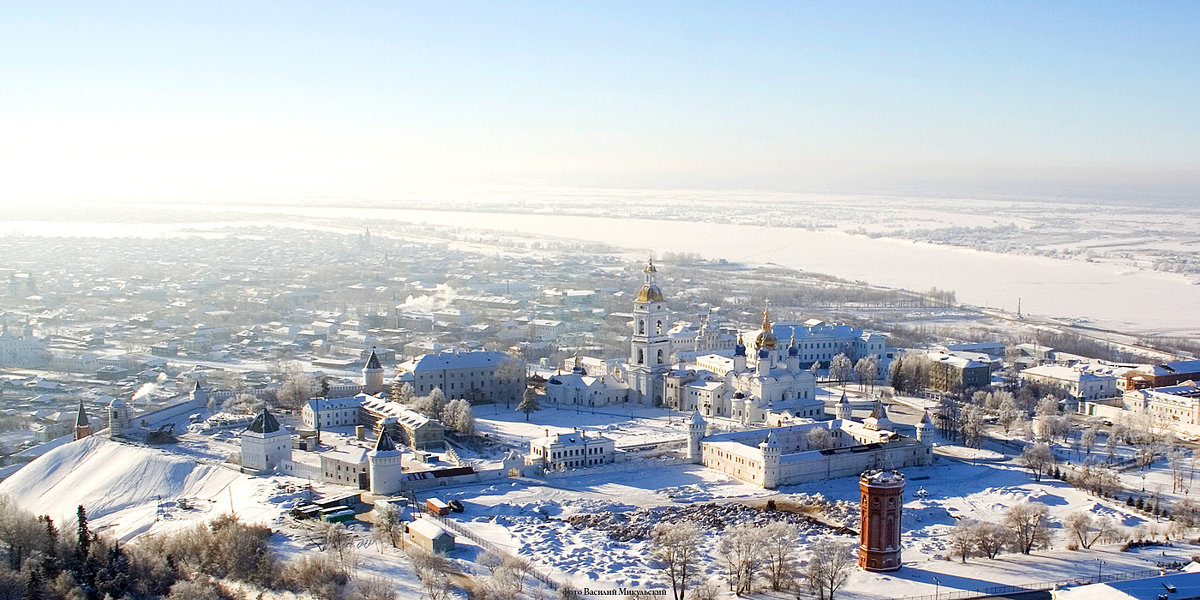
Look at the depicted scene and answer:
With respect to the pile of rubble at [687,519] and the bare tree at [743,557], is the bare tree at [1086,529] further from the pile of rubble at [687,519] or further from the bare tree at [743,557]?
the bare tree at [743,557]

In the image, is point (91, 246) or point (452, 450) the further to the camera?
point (91, 246)

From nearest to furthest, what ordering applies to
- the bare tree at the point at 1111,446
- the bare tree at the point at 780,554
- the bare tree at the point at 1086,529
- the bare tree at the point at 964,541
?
1. the bare tree at the point at 780,554
2. the bare tree at the point at 964,541
3. the bare tree at the point at 1086,529
4. the bare tree at the point at 1111,446

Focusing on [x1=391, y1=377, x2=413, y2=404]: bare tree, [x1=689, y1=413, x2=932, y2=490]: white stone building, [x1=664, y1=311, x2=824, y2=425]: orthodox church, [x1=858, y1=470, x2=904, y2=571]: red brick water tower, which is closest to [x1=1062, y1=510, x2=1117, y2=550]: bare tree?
[x1=858, y1=470, x2=904, y2=571]: red brick water tower

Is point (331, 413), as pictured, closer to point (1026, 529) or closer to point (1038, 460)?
point (1038, 460)

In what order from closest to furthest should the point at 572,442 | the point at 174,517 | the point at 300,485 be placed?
the point at 174,517, the point at 300,485, the point at 572,442

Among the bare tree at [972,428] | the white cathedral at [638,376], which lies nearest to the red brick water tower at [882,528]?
the bare tree at [972,428]

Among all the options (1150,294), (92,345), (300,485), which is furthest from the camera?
(1150,294)

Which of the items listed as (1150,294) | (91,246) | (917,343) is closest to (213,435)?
(917,343)

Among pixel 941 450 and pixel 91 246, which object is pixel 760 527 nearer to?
pixel 941 450
